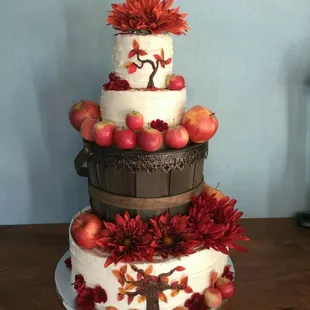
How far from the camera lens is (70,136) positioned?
Answer: 1.65 metres

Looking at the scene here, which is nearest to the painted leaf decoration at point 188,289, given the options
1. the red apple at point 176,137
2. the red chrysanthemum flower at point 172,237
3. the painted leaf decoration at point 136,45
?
the red chrysanthemum flower at point 172,237

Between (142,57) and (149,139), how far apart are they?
0.23 m

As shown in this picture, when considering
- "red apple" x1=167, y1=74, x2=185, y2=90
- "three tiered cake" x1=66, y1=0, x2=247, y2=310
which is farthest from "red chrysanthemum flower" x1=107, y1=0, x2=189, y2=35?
"red apple" x1=167, y1=74, x2=185, y2=90

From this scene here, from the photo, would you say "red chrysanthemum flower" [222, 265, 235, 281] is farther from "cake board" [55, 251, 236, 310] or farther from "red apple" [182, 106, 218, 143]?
"red apple" [182, 106, 218, 143]

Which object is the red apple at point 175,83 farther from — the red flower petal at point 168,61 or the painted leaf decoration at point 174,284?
the painted leaf decoration at point 174,284

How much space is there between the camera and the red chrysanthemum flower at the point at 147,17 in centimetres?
114

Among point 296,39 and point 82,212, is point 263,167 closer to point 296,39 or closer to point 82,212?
point 296,39

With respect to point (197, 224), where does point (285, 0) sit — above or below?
above

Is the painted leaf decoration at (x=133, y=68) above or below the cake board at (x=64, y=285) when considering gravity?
above

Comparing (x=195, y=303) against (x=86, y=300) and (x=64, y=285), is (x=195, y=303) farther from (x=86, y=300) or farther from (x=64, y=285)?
(x=64, y=285)

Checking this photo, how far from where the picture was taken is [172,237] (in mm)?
1188

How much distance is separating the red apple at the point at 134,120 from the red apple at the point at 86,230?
0.31m


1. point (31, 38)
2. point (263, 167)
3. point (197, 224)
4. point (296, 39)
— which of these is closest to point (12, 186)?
point (31, 38)

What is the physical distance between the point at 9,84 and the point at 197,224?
0.88 m
